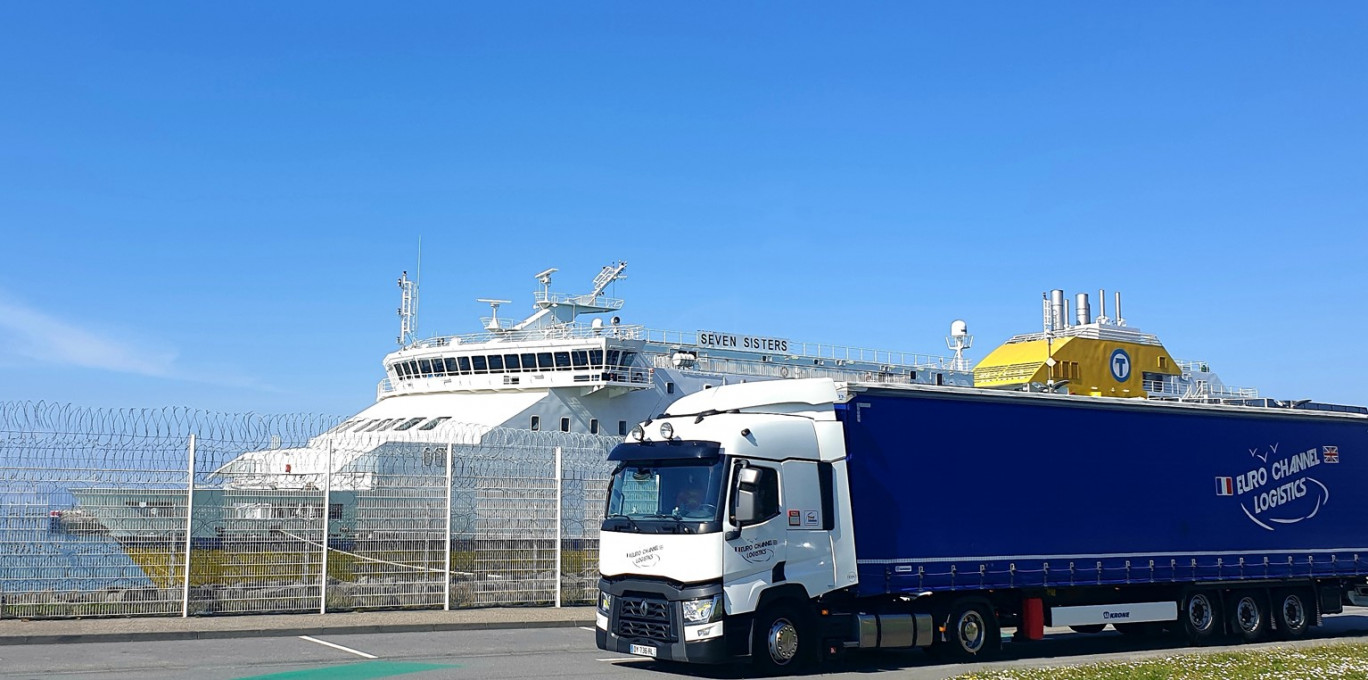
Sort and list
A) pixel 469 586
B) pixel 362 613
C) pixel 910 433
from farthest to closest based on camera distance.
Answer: pixel 469 586
pixel 362 613
pixel 910 433

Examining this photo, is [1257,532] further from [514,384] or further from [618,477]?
[514,384]

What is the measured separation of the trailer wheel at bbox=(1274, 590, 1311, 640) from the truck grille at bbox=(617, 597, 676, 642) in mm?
10344

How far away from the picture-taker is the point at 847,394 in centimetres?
1391

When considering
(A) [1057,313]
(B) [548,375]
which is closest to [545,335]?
(B) [548,375]

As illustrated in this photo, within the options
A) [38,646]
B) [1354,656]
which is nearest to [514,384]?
[38,646]

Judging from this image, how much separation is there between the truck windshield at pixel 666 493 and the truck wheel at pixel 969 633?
3.82 metres

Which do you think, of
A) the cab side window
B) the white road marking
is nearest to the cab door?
the cab side window

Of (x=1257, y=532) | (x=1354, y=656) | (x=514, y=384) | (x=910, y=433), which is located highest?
(x=514, y=384)

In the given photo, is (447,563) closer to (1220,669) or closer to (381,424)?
(1220,669)

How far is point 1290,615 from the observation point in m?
17.8

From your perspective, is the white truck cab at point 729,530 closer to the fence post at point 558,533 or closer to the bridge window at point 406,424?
the fence post at point 558,533

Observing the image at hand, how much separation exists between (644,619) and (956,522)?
4.19m

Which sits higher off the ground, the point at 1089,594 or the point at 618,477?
the point at 618,477

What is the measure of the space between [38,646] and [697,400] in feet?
28.3
